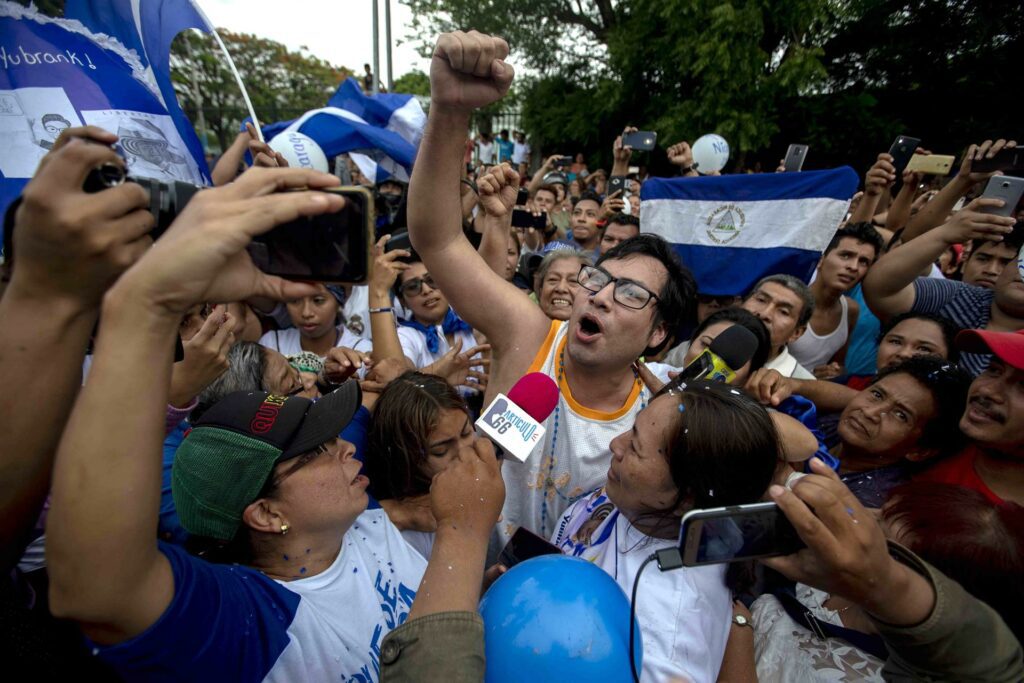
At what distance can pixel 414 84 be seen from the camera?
2950 centimetres

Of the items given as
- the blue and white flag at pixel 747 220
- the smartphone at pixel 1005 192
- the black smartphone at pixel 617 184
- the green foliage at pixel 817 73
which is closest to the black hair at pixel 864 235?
the blue and white flag at pixel 747 220

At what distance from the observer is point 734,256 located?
481cm

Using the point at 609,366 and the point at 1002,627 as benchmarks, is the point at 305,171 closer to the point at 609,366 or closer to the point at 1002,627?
Result: the point at 609,366

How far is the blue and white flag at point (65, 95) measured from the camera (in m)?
2.54

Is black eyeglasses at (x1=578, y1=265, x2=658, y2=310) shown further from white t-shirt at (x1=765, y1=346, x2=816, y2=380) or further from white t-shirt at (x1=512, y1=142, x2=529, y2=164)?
white t-shirt at (x1=512, y1=142, x2=529, y2=164)

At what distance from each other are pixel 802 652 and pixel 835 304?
3.29 meters

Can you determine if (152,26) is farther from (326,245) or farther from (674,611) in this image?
(674,611)

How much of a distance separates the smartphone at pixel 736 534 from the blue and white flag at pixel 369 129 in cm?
609

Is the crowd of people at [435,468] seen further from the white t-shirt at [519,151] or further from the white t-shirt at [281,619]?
the white t-shirt at [519,151]

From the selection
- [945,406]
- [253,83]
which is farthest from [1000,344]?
[253,83]

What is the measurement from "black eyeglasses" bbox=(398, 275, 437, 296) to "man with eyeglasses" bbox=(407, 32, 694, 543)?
1.60 meters

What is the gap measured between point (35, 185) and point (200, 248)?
28 centimetres

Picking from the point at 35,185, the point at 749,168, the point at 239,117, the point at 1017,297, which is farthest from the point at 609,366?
the point at 239,117

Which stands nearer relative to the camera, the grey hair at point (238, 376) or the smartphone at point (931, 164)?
the grey hair at point (238, 376)
